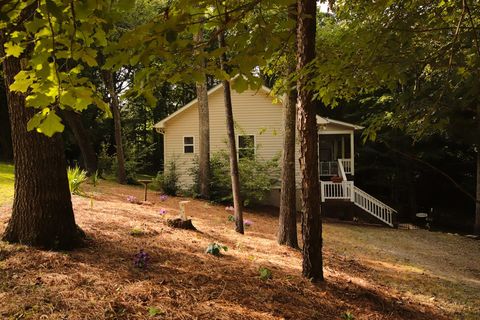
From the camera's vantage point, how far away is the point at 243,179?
647 inches

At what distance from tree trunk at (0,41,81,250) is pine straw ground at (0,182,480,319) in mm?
261

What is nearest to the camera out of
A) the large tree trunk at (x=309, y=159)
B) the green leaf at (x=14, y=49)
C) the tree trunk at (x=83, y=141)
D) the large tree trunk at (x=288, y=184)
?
the green leaf at (x=14, y=49)

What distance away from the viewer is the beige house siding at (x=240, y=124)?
19.6 metres

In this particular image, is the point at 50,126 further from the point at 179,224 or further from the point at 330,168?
the point at 330,168

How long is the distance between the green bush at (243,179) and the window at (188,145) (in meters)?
2.47

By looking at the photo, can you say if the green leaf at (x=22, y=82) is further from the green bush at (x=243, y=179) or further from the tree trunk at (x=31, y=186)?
the green bush at (x=243, y=179)

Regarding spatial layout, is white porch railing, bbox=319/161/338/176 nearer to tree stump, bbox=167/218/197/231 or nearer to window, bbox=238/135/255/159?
window, bbox=238/135/255/159

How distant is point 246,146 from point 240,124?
1756 mm

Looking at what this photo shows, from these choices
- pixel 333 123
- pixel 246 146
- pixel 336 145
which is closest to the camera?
pixel 246 146

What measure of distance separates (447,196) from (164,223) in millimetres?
25775

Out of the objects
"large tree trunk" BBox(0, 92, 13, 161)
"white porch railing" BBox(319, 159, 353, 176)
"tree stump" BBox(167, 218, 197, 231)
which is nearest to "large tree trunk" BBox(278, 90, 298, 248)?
"tree stump" BBox(167, 218, 197, 231)

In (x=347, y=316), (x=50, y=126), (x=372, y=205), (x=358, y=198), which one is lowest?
(x=372, y=205)

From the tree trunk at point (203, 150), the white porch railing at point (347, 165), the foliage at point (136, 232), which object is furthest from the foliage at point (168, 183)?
the foliage at point (136, 232)

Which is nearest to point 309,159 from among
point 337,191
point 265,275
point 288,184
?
point 265,275
